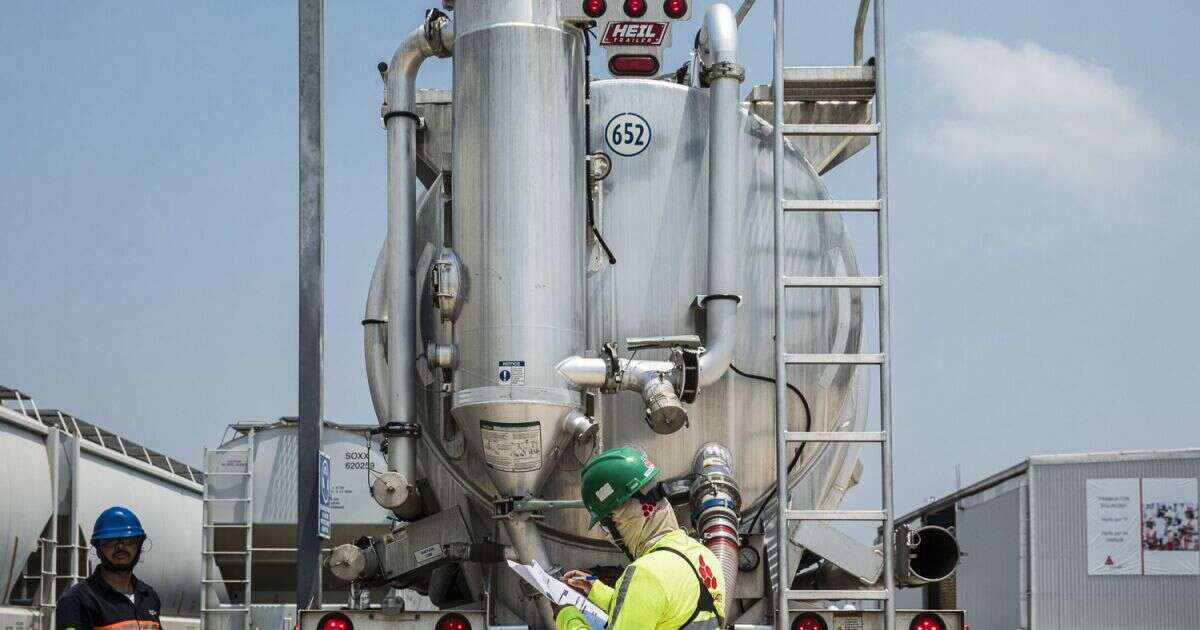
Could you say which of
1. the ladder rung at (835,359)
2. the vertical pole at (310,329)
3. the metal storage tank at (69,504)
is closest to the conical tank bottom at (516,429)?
the ladder rung at (835,359)

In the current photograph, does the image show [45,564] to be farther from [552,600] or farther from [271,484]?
[552,600]

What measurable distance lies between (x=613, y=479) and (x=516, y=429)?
8.90 ft

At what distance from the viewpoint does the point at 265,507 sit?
1570 centimetres

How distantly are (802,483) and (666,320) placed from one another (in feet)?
3.55

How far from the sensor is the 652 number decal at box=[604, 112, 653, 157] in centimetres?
726

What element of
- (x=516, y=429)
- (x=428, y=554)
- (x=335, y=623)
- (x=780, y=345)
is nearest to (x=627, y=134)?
(x=780, y=345)

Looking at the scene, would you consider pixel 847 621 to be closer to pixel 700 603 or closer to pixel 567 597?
pixel 567 597

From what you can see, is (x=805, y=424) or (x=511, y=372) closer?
(x=511, y=372)

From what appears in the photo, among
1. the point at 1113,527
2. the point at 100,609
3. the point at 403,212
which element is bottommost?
the point at 1113,527

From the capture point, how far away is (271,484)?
1580 centimetres

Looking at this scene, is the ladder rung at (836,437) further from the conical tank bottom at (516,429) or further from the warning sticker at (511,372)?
the warning sticker at (511,372)

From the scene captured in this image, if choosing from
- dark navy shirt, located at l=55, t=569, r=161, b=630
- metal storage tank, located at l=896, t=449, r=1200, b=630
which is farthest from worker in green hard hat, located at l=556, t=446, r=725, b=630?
metal storage tank, located at l=896, t=449, r=1200, b=630

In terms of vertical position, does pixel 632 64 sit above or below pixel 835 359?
above

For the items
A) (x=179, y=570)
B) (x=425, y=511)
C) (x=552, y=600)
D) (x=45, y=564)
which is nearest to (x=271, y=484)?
(x=45, y=564)
